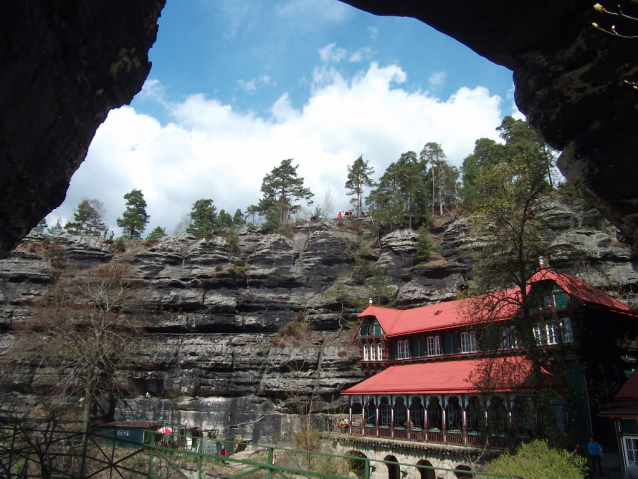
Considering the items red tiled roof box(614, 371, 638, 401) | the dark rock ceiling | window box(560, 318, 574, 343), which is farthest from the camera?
window box(560, 318, 574, 343)

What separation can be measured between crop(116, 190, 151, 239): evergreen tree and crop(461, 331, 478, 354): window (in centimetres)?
5180

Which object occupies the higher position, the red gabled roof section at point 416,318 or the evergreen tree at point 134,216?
the evergreen tree at point 134,216

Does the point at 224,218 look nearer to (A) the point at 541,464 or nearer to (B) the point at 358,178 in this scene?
(B) the point at 358,178

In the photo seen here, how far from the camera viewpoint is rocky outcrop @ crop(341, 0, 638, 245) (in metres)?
6.59

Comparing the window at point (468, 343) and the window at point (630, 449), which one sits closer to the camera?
the window at point (630, 449)

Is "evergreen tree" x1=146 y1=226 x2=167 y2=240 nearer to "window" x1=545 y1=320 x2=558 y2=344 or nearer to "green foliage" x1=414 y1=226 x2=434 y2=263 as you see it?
"green foliage" x1=414 y1=226 x2=434 y2=263

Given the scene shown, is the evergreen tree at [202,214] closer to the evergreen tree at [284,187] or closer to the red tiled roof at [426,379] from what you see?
the evergreen tree at [284,187]

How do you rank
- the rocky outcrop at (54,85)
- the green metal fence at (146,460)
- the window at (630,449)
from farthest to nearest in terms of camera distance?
the window at (630,449), the green metal fence at (146,460), the rocky outcrop at (54,85)

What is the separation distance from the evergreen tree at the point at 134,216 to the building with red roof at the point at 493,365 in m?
46.2

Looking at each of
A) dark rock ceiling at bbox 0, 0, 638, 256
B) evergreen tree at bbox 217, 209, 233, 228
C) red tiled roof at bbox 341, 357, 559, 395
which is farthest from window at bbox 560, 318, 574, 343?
evergreen tree at bbox 217, 209, 233, 228

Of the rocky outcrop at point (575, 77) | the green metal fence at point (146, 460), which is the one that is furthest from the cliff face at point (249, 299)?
the rocky outcrop at point (575, 77)

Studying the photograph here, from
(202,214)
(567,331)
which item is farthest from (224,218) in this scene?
(567,331)

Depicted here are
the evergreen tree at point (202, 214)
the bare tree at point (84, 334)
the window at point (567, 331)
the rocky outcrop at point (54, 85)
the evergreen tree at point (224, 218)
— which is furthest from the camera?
the evergreen tree at point (224, 218)

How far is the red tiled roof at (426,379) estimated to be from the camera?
87.3ft
